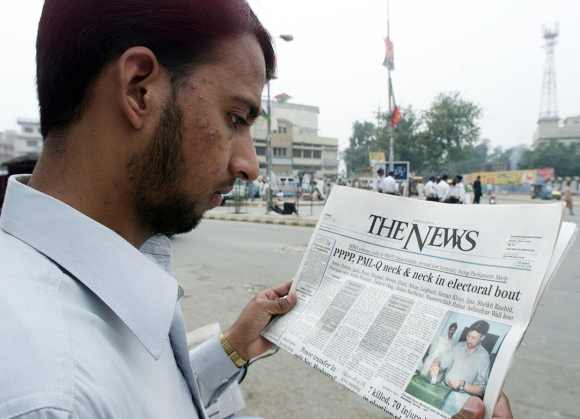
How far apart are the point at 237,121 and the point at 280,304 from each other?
2.00 ft

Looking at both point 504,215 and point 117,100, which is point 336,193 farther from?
point 117,100

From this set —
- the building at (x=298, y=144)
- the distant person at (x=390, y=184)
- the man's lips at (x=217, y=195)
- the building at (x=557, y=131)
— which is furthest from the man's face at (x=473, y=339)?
the building at (x=557, y=131)

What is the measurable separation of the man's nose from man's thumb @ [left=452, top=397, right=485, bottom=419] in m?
0.59

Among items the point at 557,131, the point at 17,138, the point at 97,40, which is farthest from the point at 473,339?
the point at 17,138

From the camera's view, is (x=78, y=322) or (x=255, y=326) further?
(x=255, y=326)

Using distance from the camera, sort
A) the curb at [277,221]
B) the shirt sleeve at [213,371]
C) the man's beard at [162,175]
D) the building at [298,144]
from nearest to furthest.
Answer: the man's beard at [162,175], the shirt sleeve at [213,371], the curb at [277,221], the building at [298,144]

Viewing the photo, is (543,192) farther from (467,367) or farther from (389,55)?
(467,367)

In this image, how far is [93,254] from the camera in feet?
2.01

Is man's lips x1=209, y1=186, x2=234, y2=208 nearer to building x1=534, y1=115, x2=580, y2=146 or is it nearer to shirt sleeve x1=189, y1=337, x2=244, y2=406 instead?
shirt sleeve x1=189, y1=337, x2=244, y2=406

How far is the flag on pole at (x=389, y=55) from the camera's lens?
16.6 meters

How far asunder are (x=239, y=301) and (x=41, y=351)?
3.56m

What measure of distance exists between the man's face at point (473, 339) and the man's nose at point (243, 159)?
1.85ft

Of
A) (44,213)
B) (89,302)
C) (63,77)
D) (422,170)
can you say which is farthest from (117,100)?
(422,170)

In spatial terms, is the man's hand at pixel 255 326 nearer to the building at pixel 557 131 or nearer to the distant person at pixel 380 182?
the distant person at pixel 380 182
